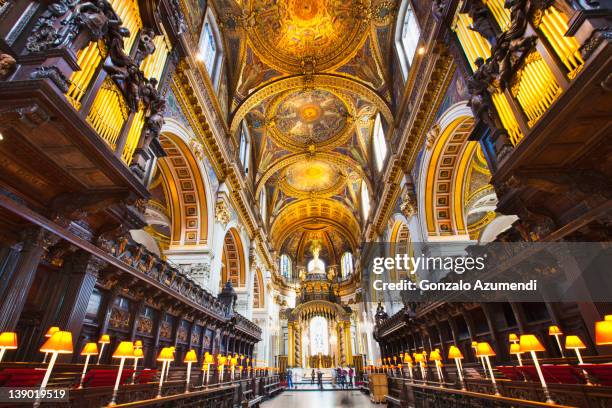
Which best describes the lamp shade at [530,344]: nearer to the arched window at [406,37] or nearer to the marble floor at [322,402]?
the marble floor at [322,402]

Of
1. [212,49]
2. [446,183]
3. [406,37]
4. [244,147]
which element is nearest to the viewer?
[446,183]

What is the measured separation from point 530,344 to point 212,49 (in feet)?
50.0

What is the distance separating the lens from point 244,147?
63.5 feet

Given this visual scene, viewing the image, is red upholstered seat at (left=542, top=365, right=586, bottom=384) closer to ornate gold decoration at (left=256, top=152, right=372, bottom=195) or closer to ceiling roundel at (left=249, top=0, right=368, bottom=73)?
ceiling roundel at (left=249, top=0, right=368, bottom=73)

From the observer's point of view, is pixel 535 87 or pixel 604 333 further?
pixel 535 87

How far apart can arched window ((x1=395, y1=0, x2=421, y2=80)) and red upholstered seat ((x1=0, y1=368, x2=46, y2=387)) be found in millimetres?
14035

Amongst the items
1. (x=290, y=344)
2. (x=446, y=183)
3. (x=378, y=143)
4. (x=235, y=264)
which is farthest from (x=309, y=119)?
(x=290, y=344)

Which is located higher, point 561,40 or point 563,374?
point 561,40

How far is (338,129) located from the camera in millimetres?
20516

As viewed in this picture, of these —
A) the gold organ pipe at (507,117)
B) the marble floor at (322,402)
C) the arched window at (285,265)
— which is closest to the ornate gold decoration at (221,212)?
the marble floor at (322,402)

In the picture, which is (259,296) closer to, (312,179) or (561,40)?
(312,179)

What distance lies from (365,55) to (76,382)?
635 inches

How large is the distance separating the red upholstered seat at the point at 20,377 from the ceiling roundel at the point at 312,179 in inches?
841

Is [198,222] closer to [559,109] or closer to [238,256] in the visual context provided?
[238,256]
